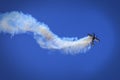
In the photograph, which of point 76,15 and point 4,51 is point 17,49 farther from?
point 76,15

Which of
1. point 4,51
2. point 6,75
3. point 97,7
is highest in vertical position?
point 97,7

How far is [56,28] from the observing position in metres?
2.60

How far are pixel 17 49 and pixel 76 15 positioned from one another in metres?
0.71

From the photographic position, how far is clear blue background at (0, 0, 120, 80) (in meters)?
2.60

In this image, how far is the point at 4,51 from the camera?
104 inches

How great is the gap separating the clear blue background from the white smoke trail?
44 millimetres

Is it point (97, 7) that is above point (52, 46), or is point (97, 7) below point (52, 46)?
above

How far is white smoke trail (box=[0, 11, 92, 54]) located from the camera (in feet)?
8.55

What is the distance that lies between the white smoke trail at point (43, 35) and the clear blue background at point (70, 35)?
1.7 inches

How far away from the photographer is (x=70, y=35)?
103 inches

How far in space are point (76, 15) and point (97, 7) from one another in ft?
0.77

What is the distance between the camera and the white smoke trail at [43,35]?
8.55 ft

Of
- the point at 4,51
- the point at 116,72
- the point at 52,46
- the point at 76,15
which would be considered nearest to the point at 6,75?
the point at 4,51

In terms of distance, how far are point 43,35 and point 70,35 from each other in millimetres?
283
